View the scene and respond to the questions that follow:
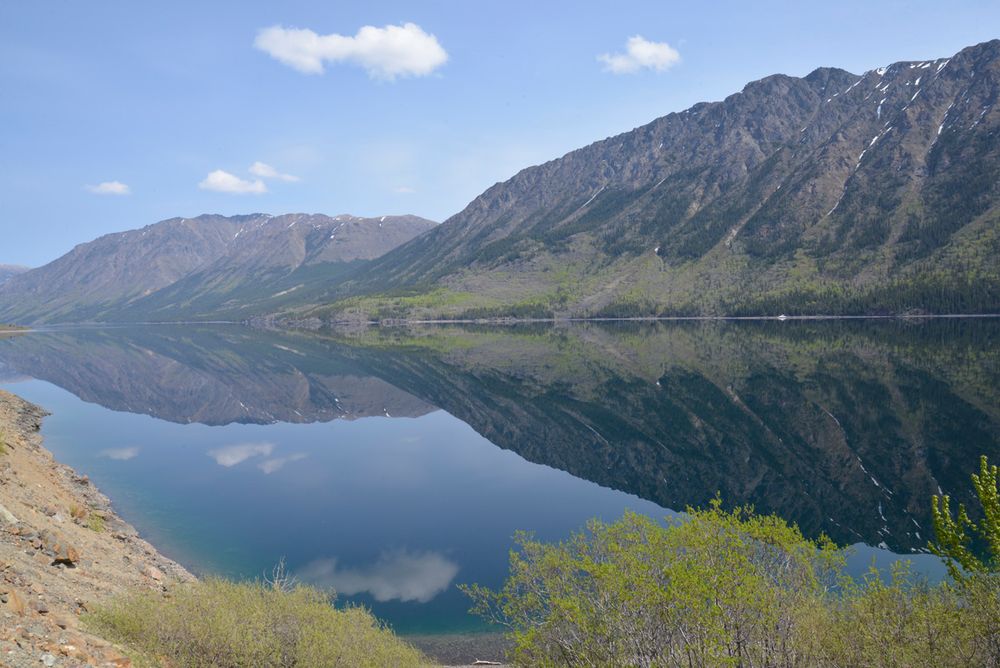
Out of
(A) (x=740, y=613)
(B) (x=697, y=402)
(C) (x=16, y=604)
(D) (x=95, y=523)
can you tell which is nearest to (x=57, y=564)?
(C) (x=16, y=604)

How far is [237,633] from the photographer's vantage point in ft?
55.4

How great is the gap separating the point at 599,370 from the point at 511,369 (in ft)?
60.8

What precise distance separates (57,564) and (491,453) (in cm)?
4404

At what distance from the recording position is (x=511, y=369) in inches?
4823

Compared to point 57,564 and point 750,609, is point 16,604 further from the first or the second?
point 750,609

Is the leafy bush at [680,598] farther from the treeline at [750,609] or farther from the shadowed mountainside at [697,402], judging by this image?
the shadowed mountainside at [697,402]

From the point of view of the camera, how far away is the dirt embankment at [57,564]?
575 inches

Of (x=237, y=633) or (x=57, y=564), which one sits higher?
(x=57, y=564)

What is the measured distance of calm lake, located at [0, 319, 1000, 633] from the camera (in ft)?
122

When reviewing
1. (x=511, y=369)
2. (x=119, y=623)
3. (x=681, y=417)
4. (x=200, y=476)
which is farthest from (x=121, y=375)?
(x=119, y=623)

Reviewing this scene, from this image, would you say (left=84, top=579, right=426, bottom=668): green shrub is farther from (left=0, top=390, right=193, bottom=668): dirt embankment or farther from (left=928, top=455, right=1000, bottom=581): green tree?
(left=928, top=455, right=1000, bottom=581): green tree

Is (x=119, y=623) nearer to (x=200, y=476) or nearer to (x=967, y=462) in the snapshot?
(x=200, y=476)

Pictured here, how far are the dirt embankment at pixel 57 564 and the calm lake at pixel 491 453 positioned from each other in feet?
15.3

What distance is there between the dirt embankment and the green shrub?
1.27 meters
